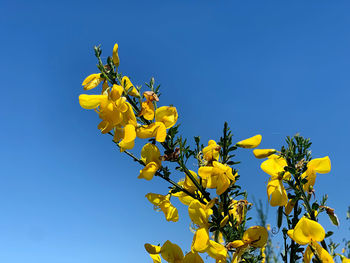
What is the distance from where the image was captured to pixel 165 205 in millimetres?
1366

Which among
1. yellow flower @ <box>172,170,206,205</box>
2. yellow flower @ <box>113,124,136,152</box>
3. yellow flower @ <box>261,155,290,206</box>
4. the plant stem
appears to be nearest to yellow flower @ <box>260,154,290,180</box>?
yellow flower @ <box>261,155,290,206</box>

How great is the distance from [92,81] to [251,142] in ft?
2.19

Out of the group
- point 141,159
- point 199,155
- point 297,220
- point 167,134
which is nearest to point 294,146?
point 297,220

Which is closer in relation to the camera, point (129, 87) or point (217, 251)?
point (217, 251)

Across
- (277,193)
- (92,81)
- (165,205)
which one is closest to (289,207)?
(277,193)

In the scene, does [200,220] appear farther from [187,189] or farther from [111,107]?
[111,107]

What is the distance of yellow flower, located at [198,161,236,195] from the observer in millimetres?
1175

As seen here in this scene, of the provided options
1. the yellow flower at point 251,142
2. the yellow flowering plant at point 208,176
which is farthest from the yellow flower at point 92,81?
the yellow flower at point 251,142

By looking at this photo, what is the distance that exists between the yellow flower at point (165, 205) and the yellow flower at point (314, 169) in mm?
513

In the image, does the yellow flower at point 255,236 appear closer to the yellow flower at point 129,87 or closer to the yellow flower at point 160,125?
the yellow flower at point 160,125

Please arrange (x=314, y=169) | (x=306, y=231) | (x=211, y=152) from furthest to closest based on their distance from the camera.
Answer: (x=211, y=152) → (x=314, y=169) → (x=306, y=231)

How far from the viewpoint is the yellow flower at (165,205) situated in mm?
1362

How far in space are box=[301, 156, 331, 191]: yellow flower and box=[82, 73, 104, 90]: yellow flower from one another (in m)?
0.84

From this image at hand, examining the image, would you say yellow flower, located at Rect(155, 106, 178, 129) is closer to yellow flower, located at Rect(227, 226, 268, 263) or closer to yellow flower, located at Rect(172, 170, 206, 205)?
yellow flower, located at Rect(172, 170, 206, 205)
